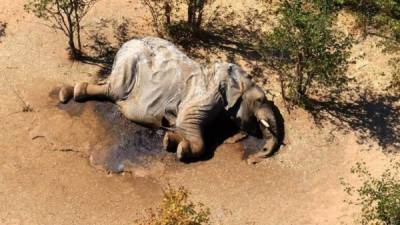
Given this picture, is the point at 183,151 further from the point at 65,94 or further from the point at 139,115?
the point at 65,94

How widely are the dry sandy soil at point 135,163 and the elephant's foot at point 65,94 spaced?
0.99 feet

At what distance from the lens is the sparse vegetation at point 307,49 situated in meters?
23.9

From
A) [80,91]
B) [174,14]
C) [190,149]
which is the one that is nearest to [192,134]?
[190,149]

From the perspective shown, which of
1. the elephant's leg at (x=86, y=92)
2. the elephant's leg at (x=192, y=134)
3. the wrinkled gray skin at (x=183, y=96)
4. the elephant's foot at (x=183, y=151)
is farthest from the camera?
the elephant's leg at (x=86, y=92)

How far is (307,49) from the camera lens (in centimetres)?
2427

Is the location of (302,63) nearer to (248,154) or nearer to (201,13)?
(248,154)

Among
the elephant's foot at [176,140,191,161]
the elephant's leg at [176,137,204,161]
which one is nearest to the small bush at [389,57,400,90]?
the elephant's leg at [176,137,204,161]

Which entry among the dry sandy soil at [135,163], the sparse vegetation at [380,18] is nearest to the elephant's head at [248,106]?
the dry sandy soil at [135,163]

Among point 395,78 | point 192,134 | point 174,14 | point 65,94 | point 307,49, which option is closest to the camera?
point 192,134

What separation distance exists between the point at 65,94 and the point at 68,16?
3.38m

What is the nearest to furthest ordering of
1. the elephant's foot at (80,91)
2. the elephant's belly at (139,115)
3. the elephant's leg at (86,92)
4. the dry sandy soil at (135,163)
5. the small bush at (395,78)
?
1. the dry sandy soil at (135,163)
2. the elephant's belly at (139,115)
3. the elephant's leg at (86,92)
4. the elephant's foot at (80,91)
5. the small bush at (395,78)

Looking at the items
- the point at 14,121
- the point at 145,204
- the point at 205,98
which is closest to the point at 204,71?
the point at 205,98

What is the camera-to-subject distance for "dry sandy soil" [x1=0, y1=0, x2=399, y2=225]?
871 inches

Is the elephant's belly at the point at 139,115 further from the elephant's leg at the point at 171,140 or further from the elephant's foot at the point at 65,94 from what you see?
the elephant's foot at the point at 65,94
